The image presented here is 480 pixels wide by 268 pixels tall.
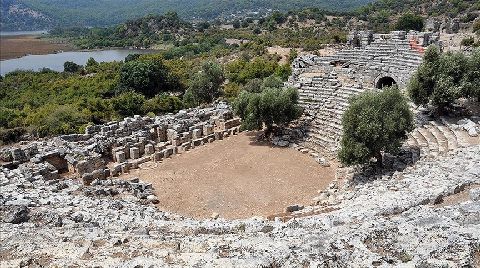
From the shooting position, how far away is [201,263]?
1153 centimetres

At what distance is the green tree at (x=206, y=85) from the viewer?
1688 inches

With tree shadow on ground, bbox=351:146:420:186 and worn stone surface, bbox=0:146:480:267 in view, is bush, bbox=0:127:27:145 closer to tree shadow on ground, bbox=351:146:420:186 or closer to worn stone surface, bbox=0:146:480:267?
worn stone surface, bbox=0:146:480:267

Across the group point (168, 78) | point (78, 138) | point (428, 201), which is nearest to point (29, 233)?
point (428, 201)

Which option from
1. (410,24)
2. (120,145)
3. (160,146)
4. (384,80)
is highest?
(410,24)

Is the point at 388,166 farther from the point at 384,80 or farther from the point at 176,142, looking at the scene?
the point at 176,142

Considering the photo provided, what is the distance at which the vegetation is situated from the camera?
23859mm

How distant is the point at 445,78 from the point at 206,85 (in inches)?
951

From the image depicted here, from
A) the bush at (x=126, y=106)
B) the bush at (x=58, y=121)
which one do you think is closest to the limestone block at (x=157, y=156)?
the bush at (x=58, y=121)

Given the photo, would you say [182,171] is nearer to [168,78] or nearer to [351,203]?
[351,203]

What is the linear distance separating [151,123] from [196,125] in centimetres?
366

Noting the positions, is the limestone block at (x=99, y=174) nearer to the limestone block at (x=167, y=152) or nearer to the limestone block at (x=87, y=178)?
the limestone block at (x=87, y=178)

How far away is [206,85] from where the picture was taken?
141 feet

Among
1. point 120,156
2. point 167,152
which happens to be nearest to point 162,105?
point 167,152

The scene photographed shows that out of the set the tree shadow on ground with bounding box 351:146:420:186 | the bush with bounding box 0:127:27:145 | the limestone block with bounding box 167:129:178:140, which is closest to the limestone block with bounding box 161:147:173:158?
the limestone block with bounding box 167:129:178:140
